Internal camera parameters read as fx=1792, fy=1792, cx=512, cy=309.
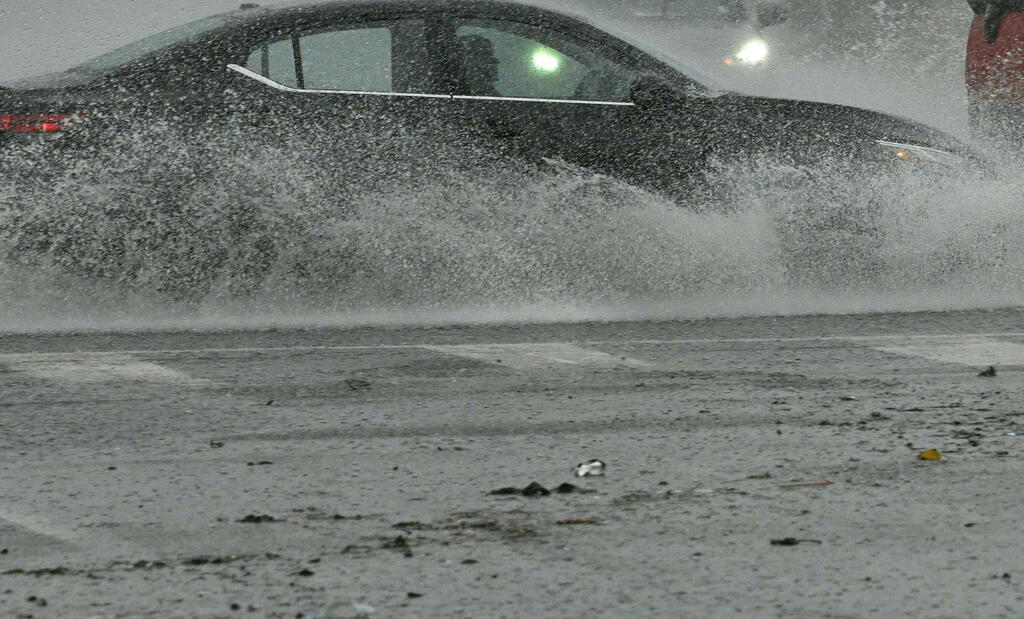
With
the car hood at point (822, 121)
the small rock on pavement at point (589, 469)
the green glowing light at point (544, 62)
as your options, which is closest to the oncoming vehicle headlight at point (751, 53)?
the car hood at point (822, 121)

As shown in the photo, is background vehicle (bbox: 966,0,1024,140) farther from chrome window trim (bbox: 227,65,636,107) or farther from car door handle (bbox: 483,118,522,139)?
car door handle (bbox: 483,118,522,139)

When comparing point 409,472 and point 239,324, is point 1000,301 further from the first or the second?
point 409,472

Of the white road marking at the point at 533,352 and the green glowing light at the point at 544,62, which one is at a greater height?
the green glowing light at the point at 544,62

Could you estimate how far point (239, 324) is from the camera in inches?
305

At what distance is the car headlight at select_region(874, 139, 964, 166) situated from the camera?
27.3 feet

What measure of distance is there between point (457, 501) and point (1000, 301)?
4.91 m

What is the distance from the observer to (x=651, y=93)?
26.5ft

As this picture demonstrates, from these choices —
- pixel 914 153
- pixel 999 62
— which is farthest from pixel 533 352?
pixel 999 62

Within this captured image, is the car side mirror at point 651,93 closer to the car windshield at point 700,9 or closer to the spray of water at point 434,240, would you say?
the spray of water at point 434,240

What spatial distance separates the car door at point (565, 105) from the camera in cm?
796

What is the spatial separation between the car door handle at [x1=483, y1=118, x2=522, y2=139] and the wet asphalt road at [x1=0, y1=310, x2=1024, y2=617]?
4.02 ft

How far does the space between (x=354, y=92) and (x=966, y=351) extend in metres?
2.89

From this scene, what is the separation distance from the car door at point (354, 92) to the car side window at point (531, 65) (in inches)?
6.3

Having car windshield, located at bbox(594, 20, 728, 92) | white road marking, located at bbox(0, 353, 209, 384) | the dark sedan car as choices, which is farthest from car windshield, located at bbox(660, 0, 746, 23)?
white road marking, located at bbox(0, 353, 209, 384)
